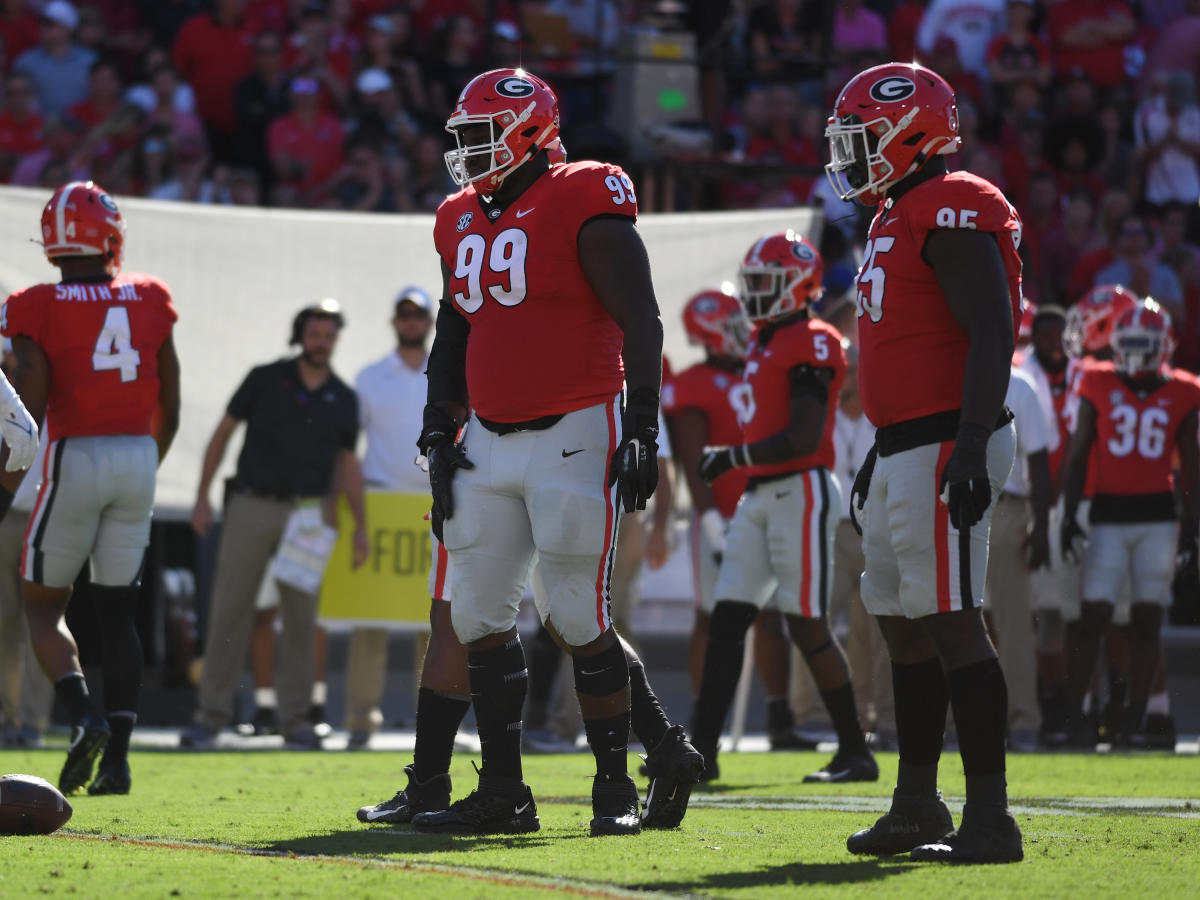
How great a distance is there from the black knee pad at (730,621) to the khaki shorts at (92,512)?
84.2 inches

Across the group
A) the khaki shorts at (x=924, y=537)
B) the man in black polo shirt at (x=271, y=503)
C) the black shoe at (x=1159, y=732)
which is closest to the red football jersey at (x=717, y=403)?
the man in black polo shirt at (x=271, y=503)

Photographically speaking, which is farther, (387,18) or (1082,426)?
(387,18)

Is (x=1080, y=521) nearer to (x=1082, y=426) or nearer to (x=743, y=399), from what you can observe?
(x=1082, y=426)

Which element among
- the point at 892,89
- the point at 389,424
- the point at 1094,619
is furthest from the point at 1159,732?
the point at 892,89

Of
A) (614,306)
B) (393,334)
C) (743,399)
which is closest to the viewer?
(614,306)

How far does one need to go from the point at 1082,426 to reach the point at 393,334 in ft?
13.3

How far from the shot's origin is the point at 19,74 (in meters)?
13.7

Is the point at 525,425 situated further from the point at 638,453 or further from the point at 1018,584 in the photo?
the point at 1018,584

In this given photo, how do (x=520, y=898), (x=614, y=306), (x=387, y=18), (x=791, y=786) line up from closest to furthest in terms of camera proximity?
(x=520, y=898)
(x=614, y=306)
(x=791, y=786)
(x=387, y=18)

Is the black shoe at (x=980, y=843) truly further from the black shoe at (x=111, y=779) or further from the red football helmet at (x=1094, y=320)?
the red football helmet at (x=1094, y=320)

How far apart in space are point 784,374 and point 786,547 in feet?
2.17

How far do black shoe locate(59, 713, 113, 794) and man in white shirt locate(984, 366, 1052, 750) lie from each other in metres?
4.86

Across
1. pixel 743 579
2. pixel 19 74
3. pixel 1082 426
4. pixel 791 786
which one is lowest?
Answer: pixel 791 786

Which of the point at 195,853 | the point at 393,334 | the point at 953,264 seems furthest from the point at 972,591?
the point at 393,334
